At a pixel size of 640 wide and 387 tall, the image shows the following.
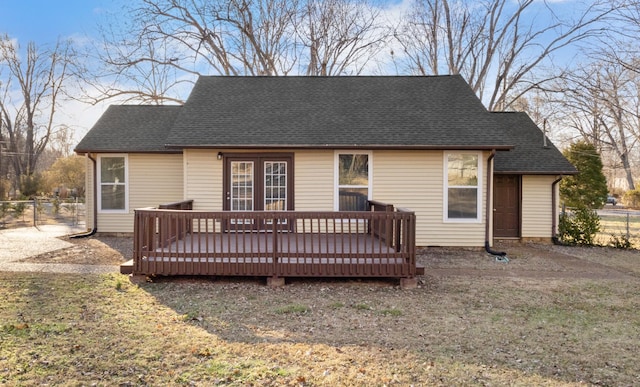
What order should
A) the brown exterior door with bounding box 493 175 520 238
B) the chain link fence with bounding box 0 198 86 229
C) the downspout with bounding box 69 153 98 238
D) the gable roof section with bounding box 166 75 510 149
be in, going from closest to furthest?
1. the gable roof section with bounding box 166 75 510 149
2. the downspout with bounding box 69 153 98 238
3. the brown exterior door with bounding box 493 175 520 238
4. the chain link fence with bounding box 0 198 86 229

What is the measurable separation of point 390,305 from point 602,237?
38.5ft

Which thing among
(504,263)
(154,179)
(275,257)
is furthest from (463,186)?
(154,179)

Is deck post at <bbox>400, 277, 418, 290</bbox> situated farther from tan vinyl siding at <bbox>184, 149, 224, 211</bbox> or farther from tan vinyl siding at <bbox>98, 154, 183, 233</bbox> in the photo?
tan vinyl siding at <bbox>98, 154, 183, 233</bbox>

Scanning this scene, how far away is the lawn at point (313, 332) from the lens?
323 centimetres

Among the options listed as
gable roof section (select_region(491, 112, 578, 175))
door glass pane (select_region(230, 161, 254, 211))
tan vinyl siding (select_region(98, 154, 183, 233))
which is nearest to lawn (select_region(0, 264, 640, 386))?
door glass pane (select_region(230, 161, 254, 211))

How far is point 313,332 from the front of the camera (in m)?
4.21

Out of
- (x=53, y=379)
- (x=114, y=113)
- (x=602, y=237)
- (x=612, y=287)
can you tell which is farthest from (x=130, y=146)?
(x=602, y=237)

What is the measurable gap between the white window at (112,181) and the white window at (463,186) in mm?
9088

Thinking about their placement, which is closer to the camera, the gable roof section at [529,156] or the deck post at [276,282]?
the deck post at [276,282]

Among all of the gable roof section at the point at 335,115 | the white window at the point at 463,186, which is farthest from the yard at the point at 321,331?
the gable roof section at the point at 335,115

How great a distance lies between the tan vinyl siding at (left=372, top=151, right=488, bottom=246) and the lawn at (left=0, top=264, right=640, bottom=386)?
3.07 meters

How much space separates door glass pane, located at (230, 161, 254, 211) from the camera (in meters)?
9.41

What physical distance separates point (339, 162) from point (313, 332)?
18.7 feet

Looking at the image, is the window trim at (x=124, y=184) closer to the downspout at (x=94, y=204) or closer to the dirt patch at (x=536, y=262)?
the downspout at (x=94, y=204)
